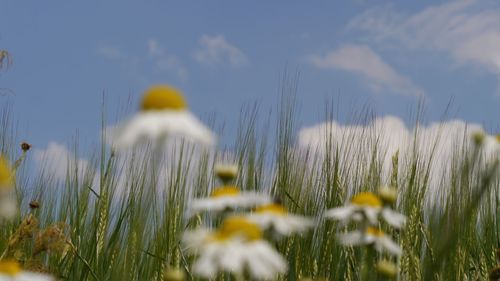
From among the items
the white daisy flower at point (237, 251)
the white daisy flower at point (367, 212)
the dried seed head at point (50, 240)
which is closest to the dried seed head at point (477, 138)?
the white daisy flower at point (367, 212)

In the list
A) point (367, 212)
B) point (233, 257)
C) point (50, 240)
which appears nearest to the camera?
point (233, 257)

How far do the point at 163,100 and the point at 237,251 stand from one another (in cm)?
15

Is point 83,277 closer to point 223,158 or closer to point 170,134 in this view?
point 223,158

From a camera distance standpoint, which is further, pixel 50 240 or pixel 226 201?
pixel 50 240

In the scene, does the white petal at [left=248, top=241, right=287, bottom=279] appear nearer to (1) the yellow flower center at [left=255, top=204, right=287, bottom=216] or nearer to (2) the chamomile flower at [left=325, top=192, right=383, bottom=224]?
(1) the yellow flower center at [left=255, top=204, right=287, bottom=216]

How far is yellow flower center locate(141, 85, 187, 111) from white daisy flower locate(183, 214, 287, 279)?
0.11m

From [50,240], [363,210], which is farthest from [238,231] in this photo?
[50,240]

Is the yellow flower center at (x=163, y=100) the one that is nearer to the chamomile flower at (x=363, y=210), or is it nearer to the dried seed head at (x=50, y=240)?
the chamomile flower at (x=363, y=210)

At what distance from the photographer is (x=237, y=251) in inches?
22.2

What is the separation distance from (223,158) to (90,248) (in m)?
0.45

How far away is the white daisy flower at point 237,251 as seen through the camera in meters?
0.54

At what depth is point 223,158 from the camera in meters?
2.17

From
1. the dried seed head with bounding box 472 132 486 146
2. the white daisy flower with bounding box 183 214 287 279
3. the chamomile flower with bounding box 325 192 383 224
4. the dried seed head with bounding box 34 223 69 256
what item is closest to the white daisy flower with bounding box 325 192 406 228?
the chamomile flower with bounding box 325 192 383 224

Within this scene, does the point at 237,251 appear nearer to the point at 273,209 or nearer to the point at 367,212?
the point at 273,209
